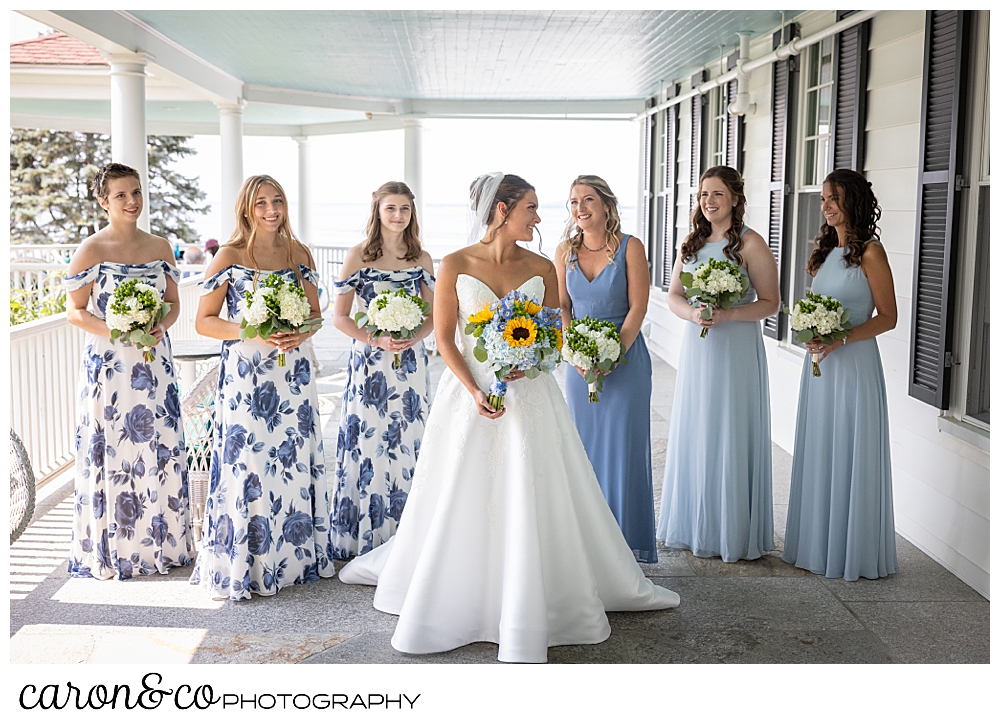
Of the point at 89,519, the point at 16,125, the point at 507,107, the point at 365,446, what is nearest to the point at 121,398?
the point at 89,519

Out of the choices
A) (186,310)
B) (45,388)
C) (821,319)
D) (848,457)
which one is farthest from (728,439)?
(186,310)

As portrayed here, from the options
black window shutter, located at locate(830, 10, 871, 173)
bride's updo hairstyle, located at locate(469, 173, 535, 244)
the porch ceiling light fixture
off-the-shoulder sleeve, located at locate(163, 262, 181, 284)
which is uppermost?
the porch ceiling light fixture

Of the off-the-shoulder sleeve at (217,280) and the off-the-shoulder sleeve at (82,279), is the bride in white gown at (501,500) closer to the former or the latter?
the off-the-shoulder sleeve at (217,280)

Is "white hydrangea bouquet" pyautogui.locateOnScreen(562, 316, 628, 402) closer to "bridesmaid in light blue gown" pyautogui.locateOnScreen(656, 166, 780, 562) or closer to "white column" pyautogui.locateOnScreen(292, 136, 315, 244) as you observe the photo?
"bridesmaid in light blue gown" pyautogui.locateOnScreen(656, 166, 780, 562)

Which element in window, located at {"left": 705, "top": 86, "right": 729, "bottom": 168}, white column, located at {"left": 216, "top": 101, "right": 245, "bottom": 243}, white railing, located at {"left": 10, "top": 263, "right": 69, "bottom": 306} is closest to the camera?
window, located at {"left": 705, "top": 86, "right": 729, "bottom": 168}

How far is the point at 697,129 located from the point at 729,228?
19.8 feet

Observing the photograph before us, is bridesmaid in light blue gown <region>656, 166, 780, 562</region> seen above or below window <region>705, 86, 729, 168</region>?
Result: below

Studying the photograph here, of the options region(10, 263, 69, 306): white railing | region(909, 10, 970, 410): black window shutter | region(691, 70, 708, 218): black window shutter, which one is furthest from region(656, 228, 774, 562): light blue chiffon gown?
region(10, 263, 69, 306): white railing

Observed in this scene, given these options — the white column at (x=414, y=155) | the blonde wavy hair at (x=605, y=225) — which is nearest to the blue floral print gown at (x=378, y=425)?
the blonde wavy hair at (x=605, y=225)

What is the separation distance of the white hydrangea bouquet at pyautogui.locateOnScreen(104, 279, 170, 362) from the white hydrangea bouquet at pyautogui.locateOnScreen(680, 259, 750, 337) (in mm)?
2707

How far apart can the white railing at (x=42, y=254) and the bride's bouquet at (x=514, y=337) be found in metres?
14.2

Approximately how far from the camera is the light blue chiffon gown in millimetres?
5082

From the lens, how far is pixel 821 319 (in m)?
4.65

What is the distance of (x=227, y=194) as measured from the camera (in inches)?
521
